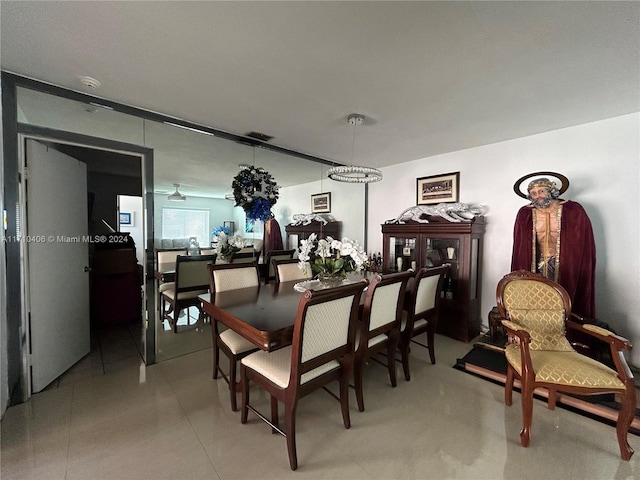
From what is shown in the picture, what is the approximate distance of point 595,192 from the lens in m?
2.63

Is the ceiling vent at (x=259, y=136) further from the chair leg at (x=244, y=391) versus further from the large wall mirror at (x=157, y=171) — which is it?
the chair leg at (x=244, y=391)

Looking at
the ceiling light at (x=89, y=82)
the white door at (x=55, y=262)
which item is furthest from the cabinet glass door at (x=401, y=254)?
the white door at (x=55, y=262)

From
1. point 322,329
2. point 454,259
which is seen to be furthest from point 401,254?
point 322,329

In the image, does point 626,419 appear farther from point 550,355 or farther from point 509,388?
point 509,388

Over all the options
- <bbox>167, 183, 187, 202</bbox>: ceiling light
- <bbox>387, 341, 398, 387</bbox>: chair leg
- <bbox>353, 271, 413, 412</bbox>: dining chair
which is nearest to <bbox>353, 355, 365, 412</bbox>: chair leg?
<bbox>353, 271, 413, 412</bbox>: dining chair

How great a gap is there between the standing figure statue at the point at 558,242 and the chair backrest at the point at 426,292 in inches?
41.5

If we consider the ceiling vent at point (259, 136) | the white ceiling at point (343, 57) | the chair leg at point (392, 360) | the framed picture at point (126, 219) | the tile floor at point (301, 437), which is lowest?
the tile floor at point (301, 437)

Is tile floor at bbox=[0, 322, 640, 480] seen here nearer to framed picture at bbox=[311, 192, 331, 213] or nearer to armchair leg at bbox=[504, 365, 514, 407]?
armchair leg at bbox=[504, 365, 514, 407]

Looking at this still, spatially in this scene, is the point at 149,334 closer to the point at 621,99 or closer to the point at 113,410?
the point at 113,410

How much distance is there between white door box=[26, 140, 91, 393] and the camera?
2043 mm

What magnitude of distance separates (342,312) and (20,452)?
6.76ft

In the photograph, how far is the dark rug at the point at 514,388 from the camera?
182cm

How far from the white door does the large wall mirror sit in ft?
0.82

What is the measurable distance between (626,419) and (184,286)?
3570 mm
